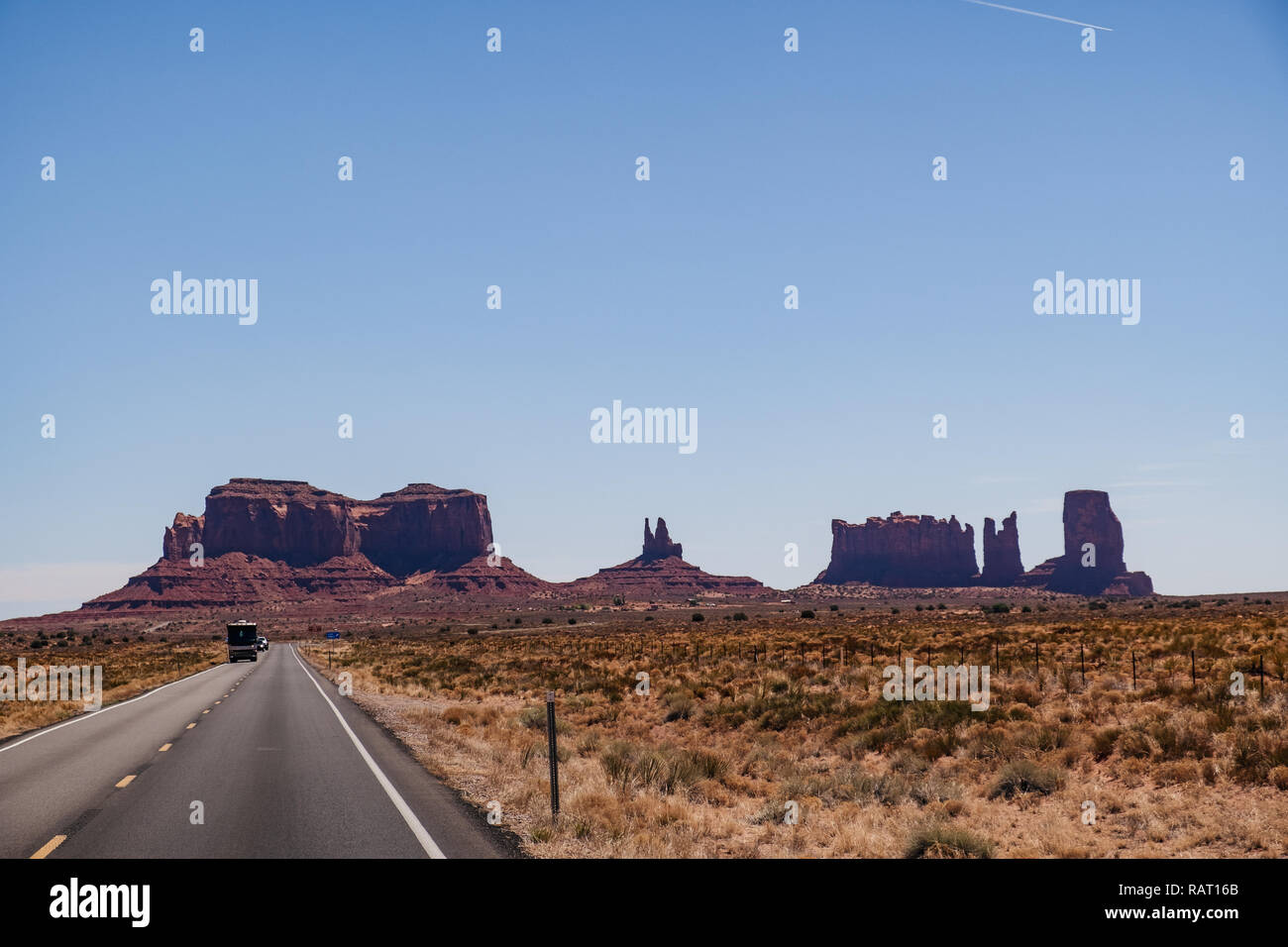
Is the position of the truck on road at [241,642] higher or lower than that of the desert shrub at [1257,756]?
lower

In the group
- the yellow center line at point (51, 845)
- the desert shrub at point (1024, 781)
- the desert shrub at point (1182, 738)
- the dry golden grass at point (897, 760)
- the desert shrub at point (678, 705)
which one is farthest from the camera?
the desert shrub at point (678, 705)

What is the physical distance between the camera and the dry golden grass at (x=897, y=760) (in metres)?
10.7

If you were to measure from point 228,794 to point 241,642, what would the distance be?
2379 inches

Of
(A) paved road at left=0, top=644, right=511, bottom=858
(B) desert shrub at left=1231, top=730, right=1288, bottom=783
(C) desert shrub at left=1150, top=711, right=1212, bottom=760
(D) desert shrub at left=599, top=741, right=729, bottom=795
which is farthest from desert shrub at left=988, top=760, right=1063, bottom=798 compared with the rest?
(A) paved road at left=0, top=644, right=511, bottom=858

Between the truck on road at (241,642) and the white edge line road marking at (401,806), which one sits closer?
the white edge line road marking at (401,806)

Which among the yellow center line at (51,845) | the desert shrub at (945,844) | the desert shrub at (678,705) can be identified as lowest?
the desert shrub at (678,705)

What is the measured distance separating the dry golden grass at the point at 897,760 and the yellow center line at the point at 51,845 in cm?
435

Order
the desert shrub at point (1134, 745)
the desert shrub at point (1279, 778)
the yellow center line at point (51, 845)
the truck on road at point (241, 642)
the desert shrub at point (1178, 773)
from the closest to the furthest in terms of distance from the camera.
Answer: the yellow center line at point (51, 845) < the desert shrub at point (1279, 778) < the desert shrub at point (1178, 773) < the desert shrub at point (1134, 745) < the truck on road at point (241, 642)

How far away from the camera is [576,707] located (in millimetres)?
26625

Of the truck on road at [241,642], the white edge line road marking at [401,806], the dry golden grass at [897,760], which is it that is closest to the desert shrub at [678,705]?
the dry golden grass at [897,760]

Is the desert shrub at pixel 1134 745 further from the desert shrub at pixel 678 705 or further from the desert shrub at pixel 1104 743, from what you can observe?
the desert shrub at pixel 678 705
